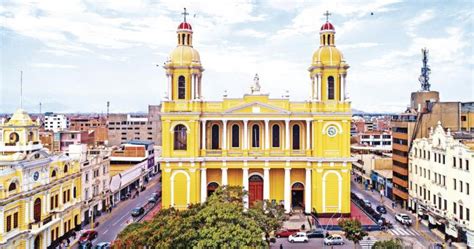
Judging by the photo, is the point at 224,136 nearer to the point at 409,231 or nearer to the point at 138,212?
the point at 138,212

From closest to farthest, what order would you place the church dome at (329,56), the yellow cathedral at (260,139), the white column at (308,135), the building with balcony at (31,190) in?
the building with balcony at (31,190) → the yellow cathedral at (260,139) → the white column at (308,135) → the church dome at (329,56)

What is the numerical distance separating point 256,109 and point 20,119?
76.9 ft

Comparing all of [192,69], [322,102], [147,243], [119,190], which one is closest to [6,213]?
[147,243]

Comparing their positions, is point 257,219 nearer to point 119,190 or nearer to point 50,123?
point 119,190

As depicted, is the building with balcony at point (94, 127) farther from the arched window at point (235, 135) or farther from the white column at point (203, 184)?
the arched window at point (235, 135)

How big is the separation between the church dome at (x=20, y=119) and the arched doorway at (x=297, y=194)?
2851 cm

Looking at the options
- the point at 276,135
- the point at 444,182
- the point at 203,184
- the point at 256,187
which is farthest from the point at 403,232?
the point at 203,184

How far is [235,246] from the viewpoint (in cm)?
2412

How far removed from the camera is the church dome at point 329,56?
160 ft

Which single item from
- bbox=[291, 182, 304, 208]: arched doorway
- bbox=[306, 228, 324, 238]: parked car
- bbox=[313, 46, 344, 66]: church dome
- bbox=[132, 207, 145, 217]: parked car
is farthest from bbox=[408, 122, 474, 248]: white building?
bbox=[132, 207, 145, 217]: parked car

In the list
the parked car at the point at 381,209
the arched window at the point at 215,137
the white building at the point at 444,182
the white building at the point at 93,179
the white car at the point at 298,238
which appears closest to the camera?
the white building at the point at 444,182

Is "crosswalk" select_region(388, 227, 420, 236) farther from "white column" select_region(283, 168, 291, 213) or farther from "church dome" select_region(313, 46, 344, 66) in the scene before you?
"church dome" select_region(313, 46, 344, 66)

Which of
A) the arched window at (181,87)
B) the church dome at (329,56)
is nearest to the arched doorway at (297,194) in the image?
the church dome at (329,56)

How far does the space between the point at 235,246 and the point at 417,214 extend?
31.0 metres
